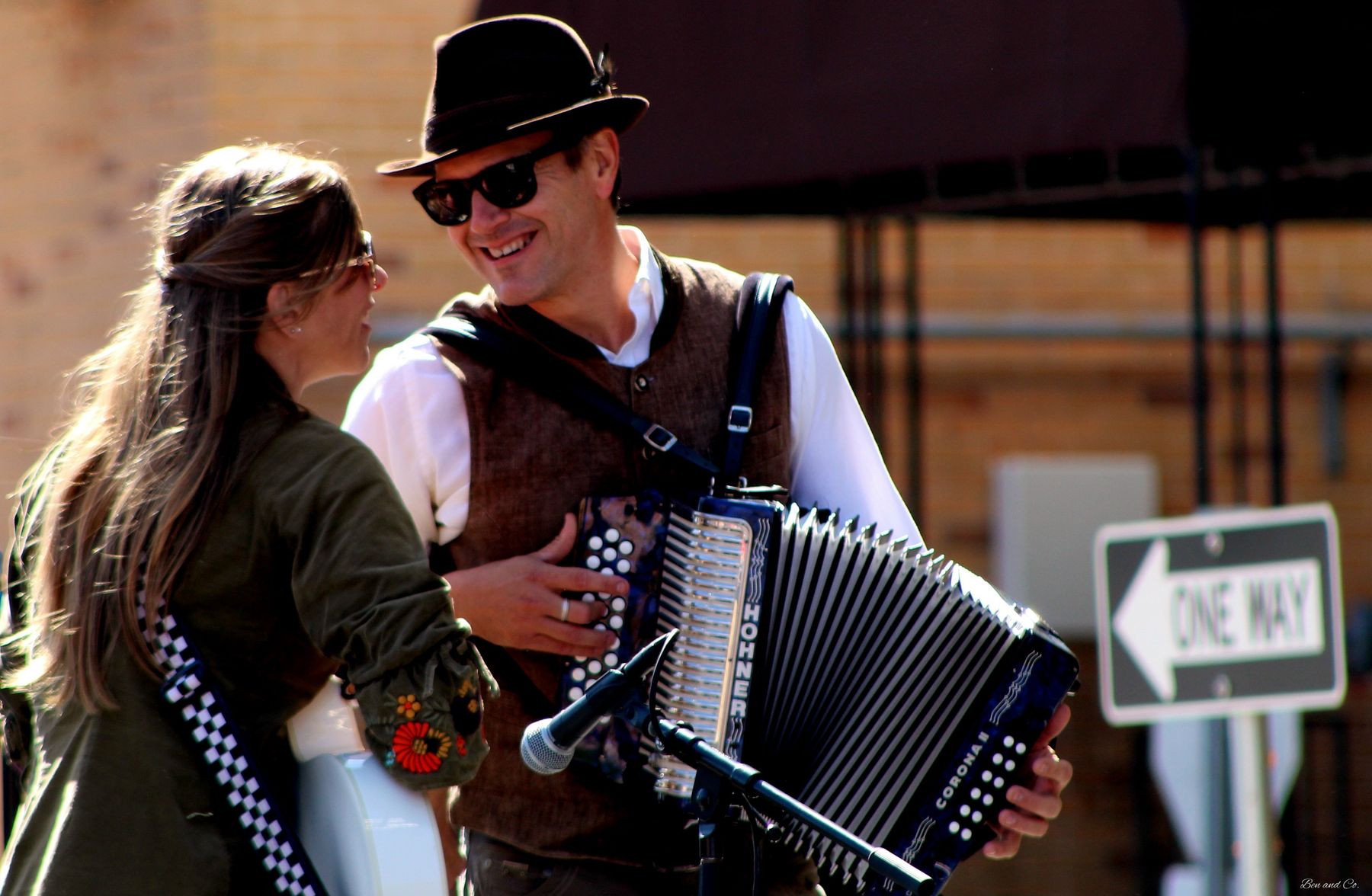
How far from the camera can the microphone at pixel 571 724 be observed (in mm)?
2018

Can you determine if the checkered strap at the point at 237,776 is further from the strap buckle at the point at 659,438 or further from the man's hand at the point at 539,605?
the strap buckle at the point at 659,438

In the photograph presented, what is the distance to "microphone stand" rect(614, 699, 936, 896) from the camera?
2.04 m

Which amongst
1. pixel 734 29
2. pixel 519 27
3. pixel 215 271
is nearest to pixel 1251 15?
pixel 734 29

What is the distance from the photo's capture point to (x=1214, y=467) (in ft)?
21.2

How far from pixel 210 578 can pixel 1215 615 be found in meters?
2.14

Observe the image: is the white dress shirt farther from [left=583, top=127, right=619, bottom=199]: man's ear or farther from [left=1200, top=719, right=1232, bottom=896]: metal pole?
[left=1200, top=719, right=1232, bottom=896]: metal pole

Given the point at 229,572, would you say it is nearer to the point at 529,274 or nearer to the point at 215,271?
the point at 215,271

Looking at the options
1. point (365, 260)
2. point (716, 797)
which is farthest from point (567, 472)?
point (716, 797)

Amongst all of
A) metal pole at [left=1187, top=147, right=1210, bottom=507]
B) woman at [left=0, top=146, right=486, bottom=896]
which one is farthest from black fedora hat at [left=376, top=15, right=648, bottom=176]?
metal pole at [left=1187, top=147, right=1210, bottom=507]

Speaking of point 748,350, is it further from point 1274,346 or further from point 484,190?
point 1274,346

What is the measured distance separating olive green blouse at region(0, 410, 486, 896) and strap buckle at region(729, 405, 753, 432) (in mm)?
775

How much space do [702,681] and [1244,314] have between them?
448 centimetres

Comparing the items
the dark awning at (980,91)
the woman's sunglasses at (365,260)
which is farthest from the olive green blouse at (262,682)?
the dark awning at (980,91)

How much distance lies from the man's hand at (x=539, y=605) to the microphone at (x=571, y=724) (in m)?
0.41
